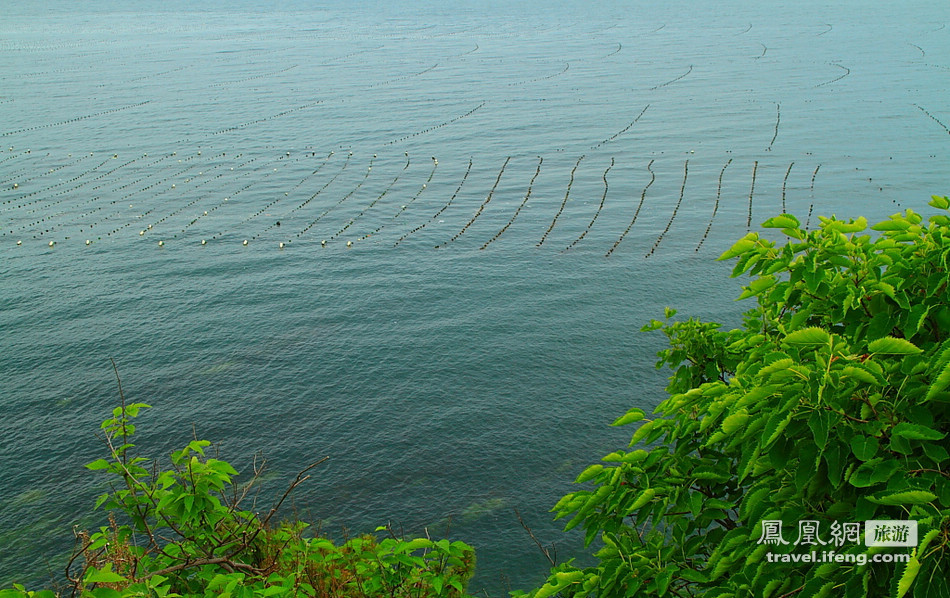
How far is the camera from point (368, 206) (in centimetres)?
8612

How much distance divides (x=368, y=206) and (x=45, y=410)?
43.8 meters

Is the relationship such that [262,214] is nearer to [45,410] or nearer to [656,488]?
[45,410]

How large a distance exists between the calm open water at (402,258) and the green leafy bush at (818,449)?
25.6 meters

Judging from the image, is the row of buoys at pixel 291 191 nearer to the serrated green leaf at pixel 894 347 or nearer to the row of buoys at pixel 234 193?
the row of buoys at pixel 234 193

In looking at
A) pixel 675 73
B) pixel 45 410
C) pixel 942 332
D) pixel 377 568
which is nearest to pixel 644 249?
pixel 45 410

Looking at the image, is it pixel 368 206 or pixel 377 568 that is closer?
pixel 377 568

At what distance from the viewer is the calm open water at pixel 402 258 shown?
4438cm

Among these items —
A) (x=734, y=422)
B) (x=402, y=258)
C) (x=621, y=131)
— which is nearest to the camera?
(x=734, y=422)

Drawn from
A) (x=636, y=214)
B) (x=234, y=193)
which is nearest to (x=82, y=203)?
(x=234, y=193)

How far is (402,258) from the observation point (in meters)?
72.0

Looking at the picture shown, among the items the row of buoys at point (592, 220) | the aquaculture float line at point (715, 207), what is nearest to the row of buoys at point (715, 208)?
the aquaculture float line at point (715, 207)

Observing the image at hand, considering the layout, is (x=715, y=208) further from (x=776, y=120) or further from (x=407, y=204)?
(x=776, y=120)

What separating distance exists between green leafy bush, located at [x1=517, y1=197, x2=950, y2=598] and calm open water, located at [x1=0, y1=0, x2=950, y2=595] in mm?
25581

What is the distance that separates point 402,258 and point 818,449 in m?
64.1
